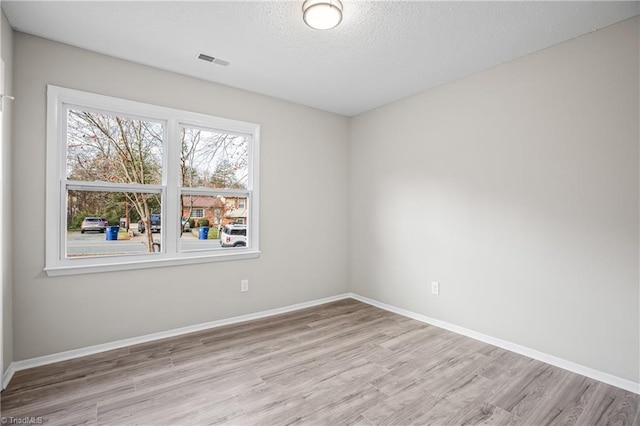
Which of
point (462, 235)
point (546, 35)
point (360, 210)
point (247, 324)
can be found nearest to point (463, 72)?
point (546, 35)

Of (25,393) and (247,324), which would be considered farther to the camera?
(247,324)

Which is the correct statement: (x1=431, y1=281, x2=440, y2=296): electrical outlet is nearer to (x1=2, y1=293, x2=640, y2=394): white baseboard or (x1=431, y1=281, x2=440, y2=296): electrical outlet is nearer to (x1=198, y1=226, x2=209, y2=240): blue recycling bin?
(x1=2, y1=293, x2=640, y2=394): white baseboard

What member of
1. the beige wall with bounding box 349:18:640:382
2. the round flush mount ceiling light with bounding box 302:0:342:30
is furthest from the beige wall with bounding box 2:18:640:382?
the round flush mount ceiling light with bounding box 302:0:342:30

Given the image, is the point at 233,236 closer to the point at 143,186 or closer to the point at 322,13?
the point at 143,186

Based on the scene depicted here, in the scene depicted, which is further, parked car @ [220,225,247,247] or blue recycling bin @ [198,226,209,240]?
parked car @ [220,225,247,247]

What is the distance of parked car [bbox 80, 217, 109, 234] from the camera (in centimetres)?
276

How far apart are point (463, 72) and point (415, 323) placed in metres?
2.65

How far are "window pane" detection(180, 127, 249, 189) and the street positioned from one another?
625 mm

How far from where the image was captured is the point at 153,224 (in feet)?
10.2

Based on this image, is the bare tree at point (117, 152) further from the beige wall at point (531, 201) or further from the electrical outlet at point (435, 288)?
the electrical outlet at point (435, 288)

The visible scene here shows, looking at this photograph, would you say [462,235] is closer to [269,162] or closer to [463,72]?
[463,72]

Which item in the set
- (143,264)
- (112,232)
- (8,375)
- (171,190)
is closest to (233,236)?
(171,190)

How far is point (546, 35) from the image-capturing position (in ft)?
7.97

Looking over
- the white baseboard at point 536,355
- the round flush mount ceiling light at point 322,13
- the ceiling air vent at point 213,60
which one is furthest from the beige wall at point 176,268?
the round flush mount ceiling light at point 322,13
